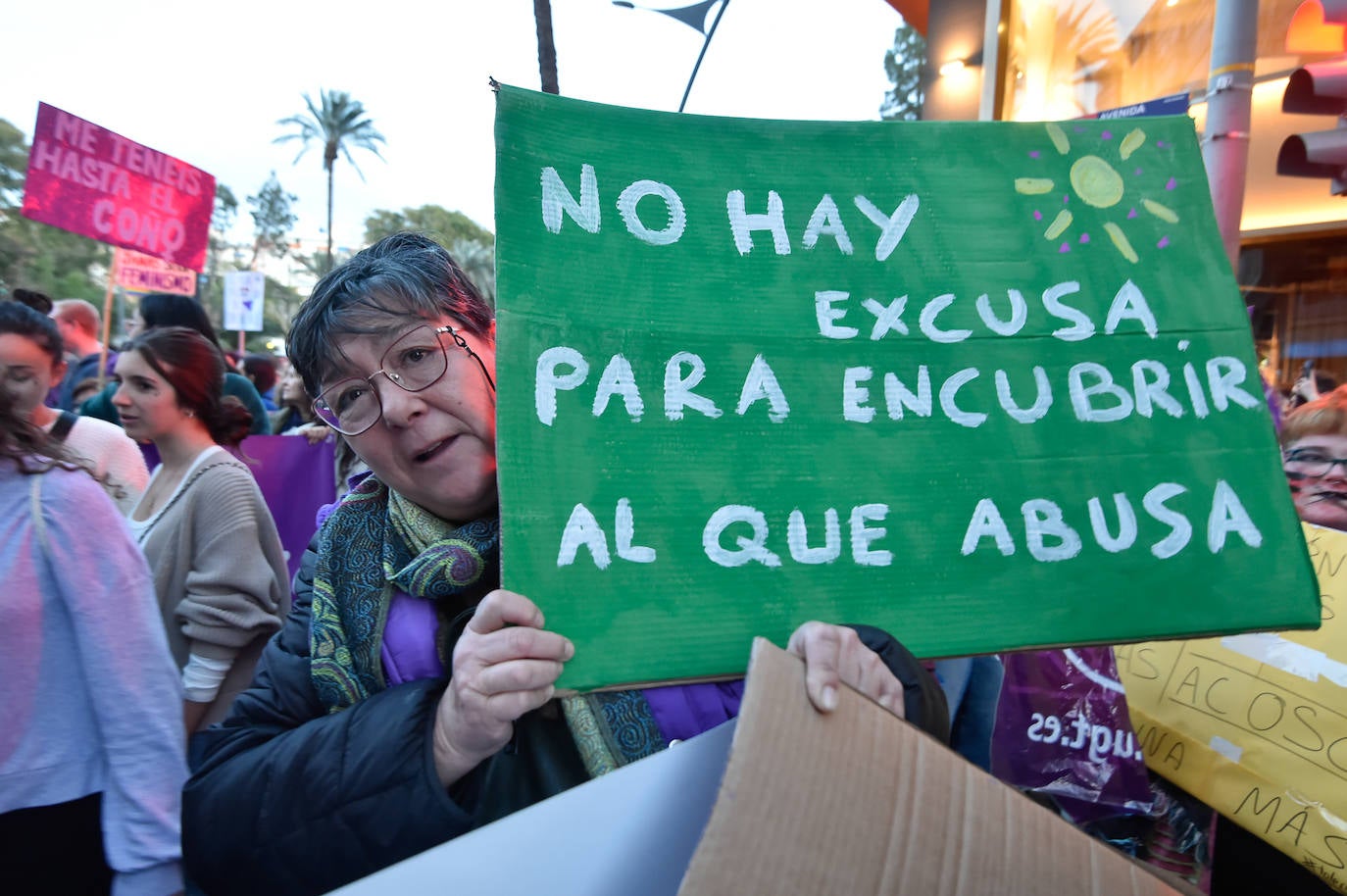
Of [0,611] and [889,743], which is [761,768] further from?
[0,611]

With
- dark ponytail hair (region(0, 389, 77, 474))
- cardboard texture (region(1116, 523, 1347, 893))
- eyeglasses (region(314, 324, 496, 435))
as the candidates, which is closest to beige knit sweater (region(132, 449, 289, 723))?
dark ponytail hair (region(0, 389, 77, 474))

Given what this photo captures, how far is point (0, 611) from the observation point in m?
1.51

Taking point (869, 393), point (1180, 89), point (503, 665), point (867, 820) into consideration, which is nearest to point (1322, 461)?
point (869, 393)

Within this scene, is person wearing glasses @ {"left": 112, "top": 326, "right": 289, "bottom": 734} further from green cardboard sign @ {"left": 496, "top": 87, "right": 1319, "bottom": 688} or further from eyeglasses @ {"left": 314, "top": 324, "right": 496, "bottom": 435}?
green cardboard sign @ {"left": 496, "top": 87, "right": 1319, "bottom": 688}

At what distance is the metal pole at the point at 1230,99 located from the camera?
2.93 m

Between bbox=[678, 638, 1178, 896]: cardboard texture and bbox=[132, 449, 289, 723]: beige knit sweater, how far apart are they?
2172mm

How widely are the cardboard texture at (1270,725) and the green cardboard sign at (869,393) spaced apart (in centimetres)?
49

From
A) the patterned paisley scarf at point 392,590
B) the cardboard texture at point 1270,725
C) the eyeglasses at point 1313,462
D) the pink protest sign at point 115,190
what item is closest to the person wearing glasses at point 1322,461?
the eyeglasses at point 1313,462

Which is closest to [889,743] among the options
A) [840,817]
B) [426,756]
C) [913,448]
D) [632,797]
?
[840,817]

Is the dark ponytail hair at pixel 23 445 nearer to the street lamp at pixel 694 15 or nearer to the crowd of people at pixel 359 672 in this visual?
Answer: the crowd of people at pixel 359 672

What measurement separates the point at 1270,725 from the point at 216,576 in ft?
9.11

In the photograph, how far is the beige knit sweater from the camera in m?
2.35

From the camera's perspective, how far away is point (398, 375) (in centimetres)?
128

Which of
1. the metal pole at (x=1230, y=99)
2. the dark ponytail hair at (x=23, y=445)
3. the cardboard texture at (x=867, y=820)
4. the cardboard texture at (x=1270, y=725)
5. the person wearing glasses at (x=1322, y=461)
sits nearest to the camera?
the cardboard texture at (x=867, y=820)
